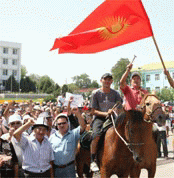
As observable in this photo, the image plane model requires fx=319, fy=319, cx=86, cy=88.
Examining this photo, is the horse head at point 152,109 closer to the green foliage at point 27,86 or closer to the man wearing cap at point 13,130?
the man wearing cap at point 13,130

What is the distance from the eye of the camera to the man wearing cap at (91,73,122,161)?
263 inches

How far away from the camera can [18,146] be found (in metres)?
5.58

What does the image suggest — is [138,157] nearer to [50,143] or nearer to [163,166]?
[50,143]

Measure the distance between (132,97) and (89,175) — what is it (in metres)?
2.59

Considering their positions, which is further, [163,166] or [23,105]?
[23,105]

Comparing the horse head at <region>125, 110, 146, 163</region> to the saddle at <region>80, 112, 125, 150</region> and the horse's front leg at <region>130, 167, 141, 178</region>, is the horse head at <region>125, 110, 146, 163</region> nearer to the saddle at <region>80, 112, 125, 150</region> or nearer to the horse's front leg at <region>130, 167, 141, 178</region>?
the saddle at <region>80, 112, 125, 150</region>

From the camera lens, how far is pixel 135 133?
600 cm

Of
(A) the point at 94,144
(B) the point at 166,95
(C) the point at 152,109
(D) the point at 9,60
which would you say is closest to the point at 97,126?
(A) the point at 94,144

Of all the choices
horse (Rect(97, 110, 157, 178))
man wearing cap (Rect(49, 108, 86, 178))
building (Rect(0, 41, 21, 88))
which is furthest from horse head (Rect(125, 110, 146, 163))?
building (Rect(0, 41, 21, 88))

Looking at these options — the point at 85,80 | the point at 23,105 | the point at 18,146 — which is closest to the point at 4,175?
the point at 18,146

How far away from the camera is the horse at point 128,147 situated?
5977 mm

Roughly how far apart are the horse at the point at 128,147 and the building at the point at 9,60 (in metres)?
99.8

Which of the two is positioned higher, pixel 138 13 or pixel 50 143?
pixel 138 13

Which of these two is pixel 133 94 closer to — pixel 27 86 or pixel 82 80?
pixel 27 86
